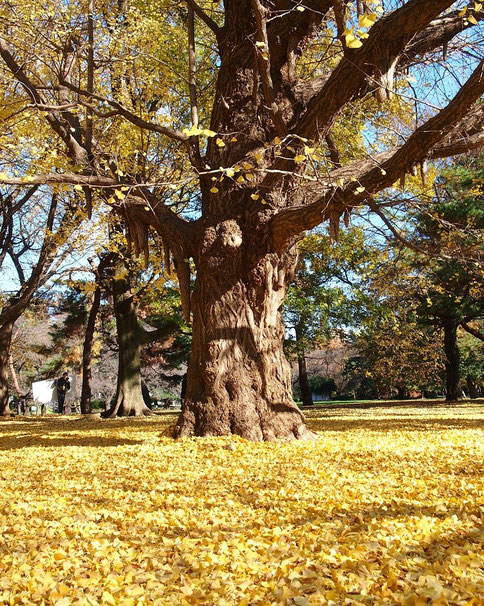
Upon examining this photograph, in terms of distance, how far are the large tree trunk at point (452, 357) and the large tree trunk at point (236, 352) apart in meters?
13.8

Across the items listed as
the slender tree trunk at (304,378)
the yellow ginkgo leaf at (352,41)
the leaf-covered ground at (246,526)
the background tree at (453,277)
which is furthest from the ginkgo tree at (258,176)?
the slender tree trunk at (304,378)

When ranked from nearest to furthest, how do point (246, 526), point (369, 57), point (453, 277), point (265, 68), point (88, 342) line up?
1. point (246, 526)
2. point (369, 57)
3. point (265, 68)
4. point (453, 277)
5. point (88, 342)

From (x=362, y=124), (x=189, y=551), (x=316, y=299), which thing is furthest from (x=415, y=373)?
(x=189, y=551)

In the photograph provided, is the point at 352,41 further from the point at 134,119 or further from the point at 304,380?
the point at 304,380

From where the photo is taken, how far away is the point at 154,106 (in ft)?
43.8

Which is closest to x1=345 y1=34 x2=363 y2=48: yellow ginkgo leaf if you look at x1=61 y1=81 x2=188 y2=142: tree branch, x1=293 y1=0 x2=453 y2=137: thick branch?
x1=293 y1=0 x2=453 y2=137: thick branch

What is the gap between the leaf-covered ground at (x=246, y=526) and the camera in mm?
2172

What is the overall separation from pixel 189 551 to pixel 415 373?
77.5 ft

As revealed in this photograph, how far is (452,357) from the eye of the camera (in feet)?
62.1

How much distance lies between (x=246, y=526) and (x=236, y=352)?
11.1ft

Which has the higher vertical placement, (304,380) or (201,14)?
(201,14)

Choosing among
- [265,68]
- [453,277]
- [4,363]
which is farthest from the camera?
[4,363]

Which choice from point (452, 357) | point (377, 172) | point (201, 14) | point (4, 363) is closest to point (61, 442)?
point (377, 172)

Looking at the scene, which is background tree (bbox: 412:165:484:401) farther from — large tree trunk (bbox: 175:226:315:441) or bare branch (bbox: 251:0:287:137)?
bare branch (bbox: 251:0:287:137)
